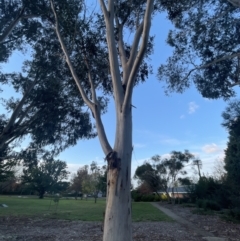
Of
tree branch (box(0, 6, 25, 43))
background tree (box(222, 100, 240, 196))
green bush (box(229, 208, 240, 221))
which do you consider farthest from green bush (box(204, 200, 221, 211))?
tree branch (box(0, 6, 25, 43))

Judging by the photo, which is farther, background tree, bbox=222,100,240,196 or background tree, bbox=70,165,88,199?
background tree, bbox=70,165,88,199

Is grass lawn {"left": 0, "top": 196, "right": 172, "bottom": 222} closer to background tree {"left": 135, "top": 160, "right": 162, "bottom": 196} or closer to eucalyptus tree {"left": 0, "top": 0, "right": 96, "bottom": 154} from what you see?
eucalyptus tree {"left": 0, "top": 0, "right": 96, "bottom": 154}

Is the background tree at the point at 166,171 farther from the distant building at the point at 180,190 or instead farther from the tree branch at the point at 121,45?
the tree branch at the point at 121,45

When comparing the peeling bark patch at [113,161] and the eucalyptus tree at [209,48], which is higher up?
the eucalyptus tree at [209,48]

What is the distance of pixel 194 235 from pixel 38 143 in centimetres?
923

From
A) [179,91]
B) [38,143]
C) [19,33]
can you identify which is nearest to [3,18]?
[19,33]

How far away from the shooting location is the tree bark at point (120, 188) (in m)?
4.66

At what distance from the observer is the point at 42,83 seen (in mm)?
13695

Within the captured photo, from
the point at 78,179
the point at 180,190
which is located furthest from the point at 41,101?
the point at 78,179

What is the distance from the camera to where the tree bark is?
4.66m

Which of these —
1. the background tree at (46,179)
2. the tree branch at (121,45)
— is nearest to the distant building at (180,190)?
the background tree at (46,179)

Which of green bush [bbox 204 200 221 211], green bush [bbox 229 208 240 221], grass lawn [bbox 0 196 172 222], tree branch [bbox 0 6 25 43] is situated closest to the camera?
tree branch [bbox 0 6 25 43]

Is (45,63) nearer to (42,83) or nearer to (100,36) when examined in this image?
(42,83)

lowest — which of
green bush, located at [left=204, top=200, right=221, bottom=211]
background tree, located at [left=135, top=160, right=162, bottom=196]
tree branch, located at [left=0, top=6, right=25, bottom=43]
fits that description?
green bush, located at [left=204, top=200, right=221, bottom=211]
